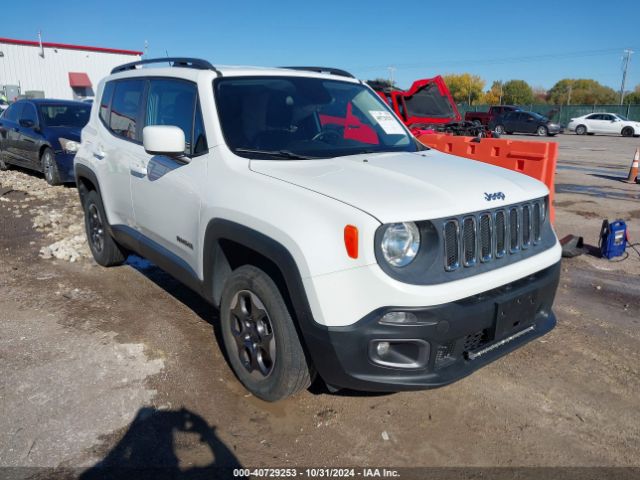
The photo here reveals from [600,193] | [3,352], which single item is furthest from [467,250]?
[600,193]

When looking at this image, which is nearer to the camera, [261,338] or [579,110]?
[261,338]

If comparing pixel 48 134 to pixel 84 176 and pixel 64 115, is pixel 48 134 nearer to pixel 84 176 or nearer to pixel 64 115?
pixel 64 115

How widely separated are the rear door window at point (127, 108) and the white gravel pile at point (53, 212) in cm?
204

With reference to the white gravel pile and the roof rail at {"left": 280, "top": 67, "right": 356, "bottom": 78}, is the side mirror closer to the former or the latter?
the roof rail at {"left": 280, "top": 67, "right": 356, "bottom": 78}

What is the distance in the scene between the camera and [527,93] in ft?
284

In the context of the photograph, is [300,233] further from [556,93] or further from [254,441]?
[556,93]

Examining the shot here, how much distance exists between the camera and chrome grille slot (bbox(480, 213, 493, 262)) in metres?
2.74

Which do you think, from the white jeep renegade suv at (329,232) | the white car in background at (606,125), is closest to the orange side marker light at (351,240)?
the white jeep renegade suv at (329,232)

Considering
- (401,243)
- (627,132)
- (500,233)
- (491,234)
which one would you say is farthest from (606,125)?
(401,243)

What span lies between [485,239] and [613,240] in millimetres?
3906

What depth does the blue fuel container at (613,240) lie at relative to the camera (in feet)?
19.1

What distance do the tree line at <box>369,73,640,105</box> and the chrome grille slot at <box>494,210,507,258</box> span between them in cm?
8154

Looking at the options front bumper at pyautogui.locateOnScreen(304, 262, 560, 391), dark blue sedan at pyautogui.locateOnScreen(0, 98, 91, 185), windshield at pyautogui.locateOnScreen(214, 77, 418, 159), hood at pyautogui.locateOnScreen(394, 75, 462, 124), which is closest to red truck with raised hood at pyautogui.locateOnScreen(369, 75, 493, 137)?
hood at pyautogui.locateOnScreen(394, 75, 462, 124)

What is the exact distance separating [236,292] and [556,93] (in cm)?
10222
